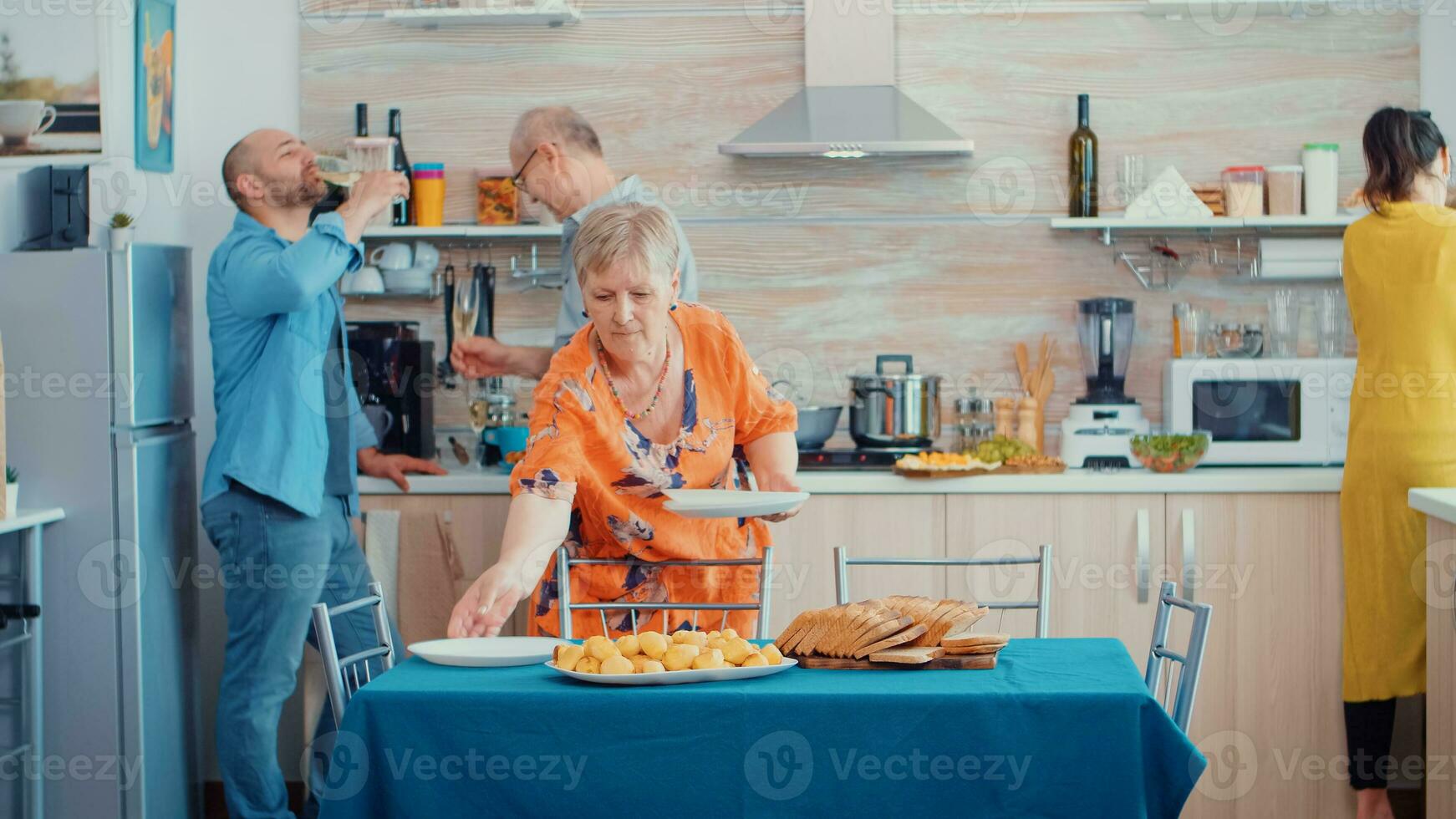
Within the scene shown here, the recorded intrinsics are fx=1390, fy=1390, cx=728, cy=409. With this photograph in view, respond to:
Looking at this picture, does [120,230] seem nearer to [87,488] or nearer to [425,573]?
[87,488]

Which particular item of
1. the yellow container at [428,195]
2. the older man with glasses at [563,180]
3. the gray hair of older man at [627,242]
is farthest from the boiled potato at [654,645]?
the yellow container at [428,195]

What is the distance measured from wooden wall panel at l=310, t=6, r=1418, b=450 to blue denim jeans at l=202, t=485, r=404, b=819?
999mm

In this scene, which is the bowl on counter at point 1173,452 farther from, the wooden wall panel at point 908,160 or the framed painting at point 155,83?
the framed painting at point 155,83

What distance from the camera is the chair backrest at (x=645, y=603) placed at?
228cm

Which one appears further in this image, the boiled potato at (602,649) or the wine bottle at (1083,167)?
the wine bottle at (1083,167)

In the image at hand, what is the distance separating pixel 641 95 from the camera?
3.97m

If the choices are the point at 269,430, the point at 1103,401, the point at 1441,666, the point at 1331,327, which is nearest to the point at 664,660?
the point at 269,430

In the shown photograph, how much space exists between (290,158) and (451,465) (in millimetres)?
1009

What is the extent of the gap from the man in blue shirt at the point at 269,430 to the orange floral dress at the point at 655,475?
34.7 inches

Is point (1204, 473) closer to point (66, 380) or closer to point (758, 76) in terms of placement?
point (758, 76)

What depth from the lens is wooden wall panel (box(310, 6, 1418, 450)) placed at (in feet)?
12.6

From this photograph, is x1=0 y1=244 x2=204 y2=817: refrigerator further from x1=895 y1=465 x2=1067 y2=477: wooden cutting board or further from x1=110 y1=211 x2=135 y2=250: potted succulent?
x1=895 y1=465 x2=1067 y2=477: wooden cutting board

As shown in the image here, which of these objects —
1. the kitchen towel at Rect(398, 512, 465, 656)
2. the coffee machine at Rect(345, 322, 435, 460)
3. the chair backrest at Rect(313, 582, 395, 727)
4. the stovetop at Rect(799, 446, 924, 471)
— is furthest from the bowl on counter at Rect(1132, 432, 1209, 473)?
the chair backrest at Rect(313, 582, 395, 727)

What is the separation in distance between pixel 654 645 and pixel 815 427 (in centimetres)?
195
